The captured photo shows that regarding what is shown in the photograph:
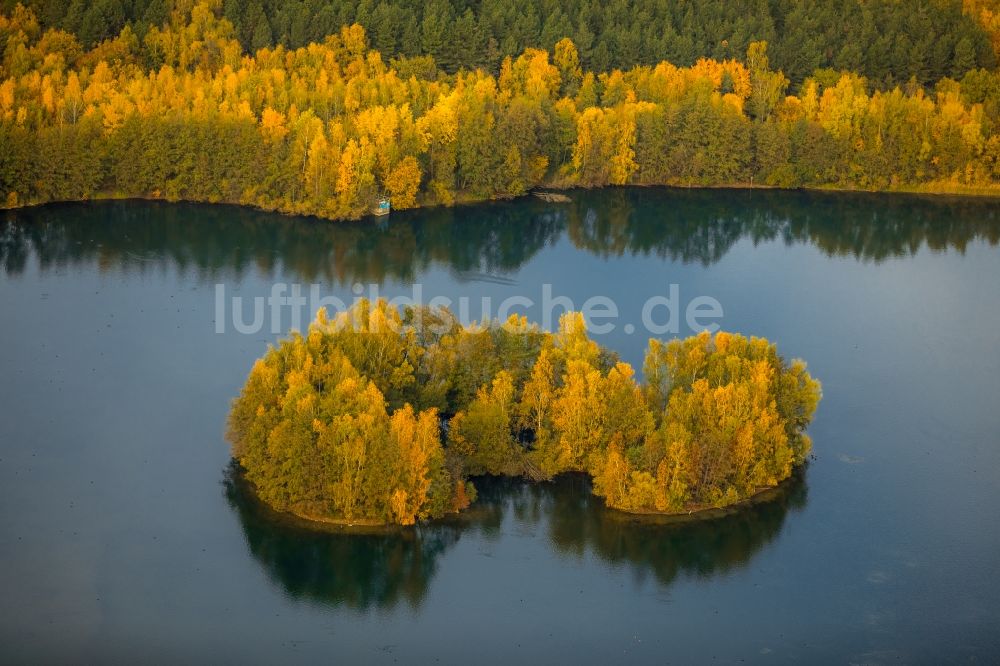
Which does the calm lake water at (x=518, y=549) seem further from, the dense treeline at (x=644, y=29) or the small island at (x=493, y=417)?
the dense treeline at (x=644, y=29)

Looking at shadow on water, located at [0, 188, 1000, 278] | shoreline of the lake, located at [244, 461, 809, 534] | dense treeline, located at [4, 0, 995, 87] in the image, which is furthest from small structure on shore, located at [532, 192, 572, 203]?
shoreline of the lake, located at [244, 461, 809, 534]

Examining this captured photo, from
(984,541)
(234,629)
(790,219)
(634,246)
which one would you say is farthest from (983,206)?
(234,629)

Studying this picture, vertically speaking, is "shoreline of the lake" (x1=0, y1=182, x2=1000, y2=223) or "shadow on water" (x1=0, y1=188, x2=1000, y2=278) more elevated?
"shoreline of the lake" (x1=0, y1=182, x2=1000, y2=223)

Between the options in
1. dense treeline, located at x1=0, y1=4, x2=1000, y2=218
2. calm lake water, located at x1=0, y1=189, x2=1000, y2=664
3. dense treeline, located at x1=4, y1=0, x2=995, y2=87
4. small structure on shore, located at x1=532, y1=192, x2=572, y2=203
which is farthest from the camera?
dense treeline, located at x1=4, y1=0, x2=995, y2=87

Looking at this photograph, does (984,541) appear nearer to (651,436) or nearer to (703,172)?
(651,436)

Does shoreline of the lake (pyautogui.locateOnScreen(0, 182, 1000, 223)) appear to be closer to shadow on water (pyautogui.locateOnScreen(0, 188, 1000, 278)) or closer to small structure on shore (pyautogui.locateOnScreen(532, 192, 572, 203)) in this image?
small structure on shore (pyautogui.locateOnScreen(532, 192, 572, 203))

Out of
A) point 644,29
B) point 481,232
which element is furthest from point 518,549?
point 644,29

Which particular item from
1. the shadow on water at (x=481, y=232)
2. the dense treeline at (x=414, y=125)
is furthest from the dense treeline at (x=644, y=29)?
the shadow on water at (x=481, y=232)
